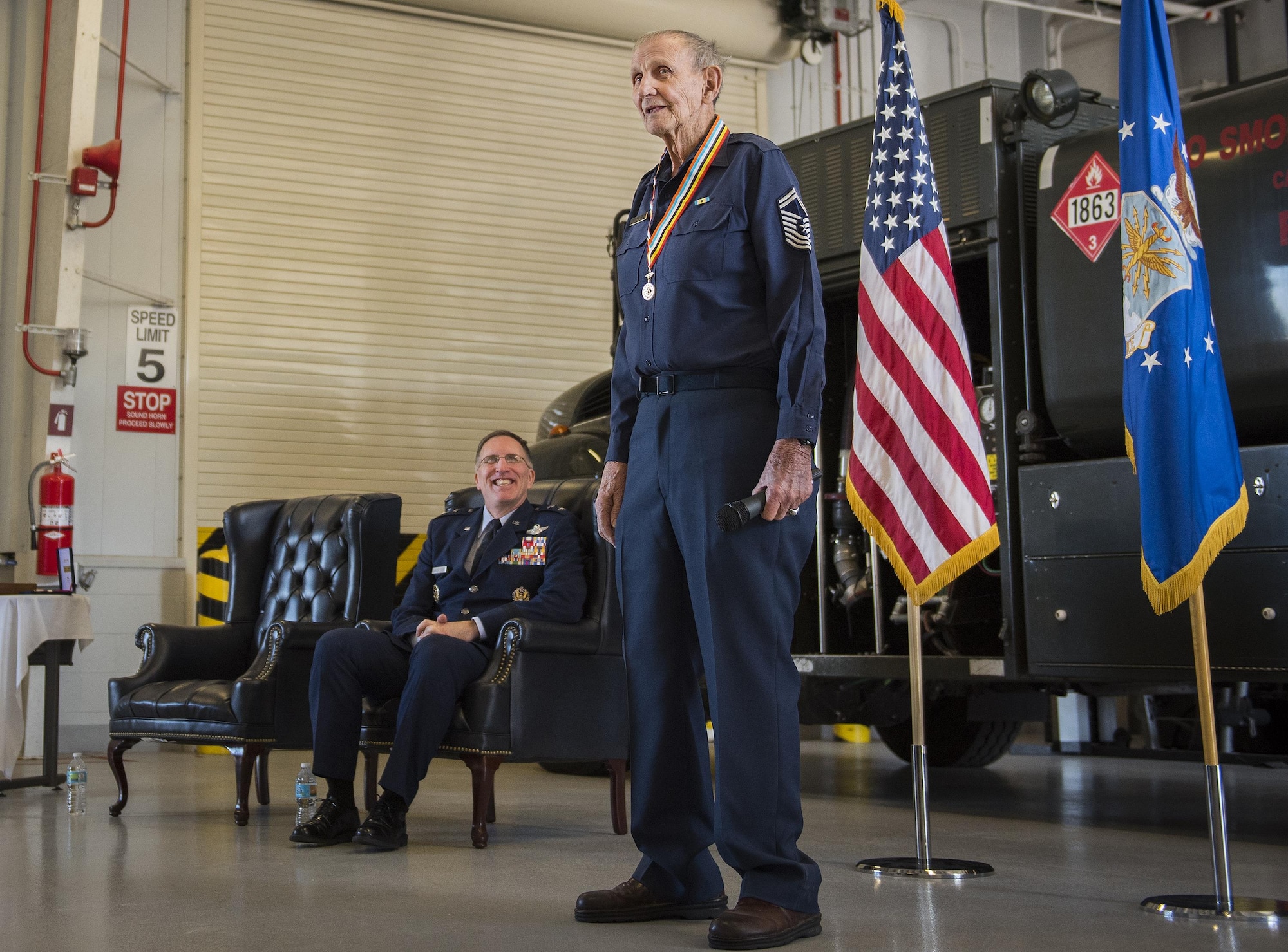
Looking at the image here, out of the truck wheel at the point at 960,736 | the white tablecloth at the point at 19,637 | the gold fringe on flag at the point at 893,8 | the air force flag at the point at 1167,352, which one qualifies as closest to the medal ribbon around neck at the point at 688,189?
the air force flag at the point at 1167,352

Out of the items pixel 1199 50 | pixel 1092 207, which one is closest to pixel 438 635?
pixel 1092 207

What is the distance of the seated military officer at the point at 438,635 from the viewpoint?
13.6ft

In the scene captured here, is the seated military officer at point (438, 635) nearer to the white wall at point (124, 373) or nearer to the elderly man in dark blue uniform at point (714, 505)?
the elderly man in dark blue uniform at point (714, 505)

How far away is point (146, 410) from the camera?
8453mm

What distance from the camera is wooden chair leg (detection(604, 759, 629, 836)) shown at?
461cm

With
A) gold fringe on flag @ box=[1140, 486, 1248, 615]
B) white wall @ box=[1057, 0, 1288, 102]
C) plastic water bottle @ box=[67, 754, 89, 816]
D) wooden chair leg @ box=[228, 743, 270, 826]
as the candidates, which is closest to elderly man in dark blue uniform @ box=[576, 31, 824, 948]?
gold fringe on flag @ box=[1140, 486, 1248, 615]

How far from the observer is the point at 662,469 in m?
2.91

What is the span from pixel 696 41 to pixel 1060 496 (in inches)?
87.3

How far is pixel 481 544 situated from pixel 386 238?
16.7 feet

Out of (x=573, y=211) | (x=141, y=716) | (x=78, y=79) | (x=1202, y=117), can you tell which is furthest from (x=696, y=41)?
(x=573, y=211)

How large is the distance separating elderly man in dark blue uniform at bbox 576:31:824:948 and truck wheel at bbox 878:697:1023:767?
3867 millimetres

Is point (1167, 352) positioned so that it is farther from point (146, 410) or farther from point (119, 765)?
point (146, 410)

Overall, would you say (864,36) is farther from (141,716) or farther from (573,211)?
(141,716)

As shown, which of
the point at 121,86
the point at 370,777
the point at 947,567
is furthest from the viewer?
the point at 121,86
